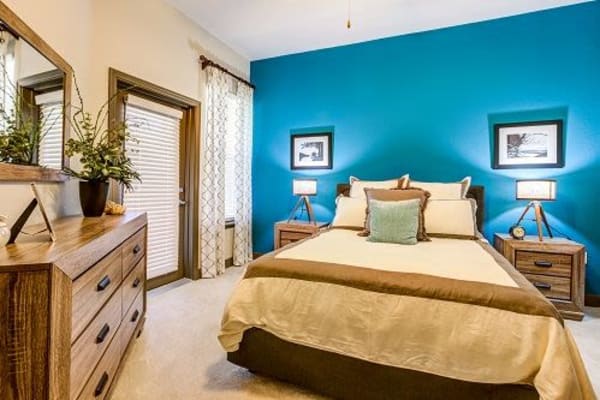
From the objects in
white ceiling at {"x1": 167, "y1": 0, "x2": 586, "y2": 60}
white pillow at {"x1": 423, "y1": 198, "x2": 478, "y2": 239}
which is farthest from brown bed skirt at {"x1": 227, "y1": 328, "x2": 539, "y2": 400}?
white ceiling at {"x1": 167, "y1": 0, "x2": 586, "y2": 60}

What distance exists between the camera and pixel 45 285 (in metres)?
0.94

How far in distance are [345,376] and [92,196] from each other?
1.96 m

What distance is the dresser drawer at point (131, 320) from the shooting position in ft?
5.96

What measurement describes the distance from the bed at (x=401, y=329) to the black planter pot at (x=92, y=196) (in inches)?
46.9

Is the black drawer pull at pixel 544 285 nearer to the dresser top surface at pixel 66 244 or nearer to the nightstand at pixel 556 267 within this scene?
the nightstand at pixel 556 267

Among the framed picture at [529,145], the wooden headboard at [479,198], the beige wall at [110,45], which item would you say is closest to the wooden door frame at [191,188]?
the beige wall at [110,45]

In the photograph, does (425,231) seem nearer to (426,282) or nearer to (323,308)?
(426,282)

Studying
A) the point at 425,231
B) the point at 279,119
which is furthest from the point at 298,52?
the point at 425,231

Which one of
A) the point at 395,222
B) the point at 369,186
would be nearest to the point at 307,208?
the point at 369,186

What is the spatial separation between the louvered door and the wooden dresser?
4.76ft

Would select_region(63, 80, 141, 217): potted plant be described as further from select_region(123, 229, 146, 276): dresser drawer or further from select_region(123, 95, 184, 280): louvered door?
select_region(123, 95, 184, 280): louvered door

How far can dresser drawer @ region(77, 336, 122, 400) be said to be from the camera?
1.29 m

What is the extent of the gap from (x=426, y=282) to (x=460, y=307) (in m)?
0.17

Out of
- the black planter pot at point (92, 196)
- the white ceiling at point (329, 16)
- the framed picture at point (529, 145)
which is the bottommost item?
the black planter pot at point (92, 196)
